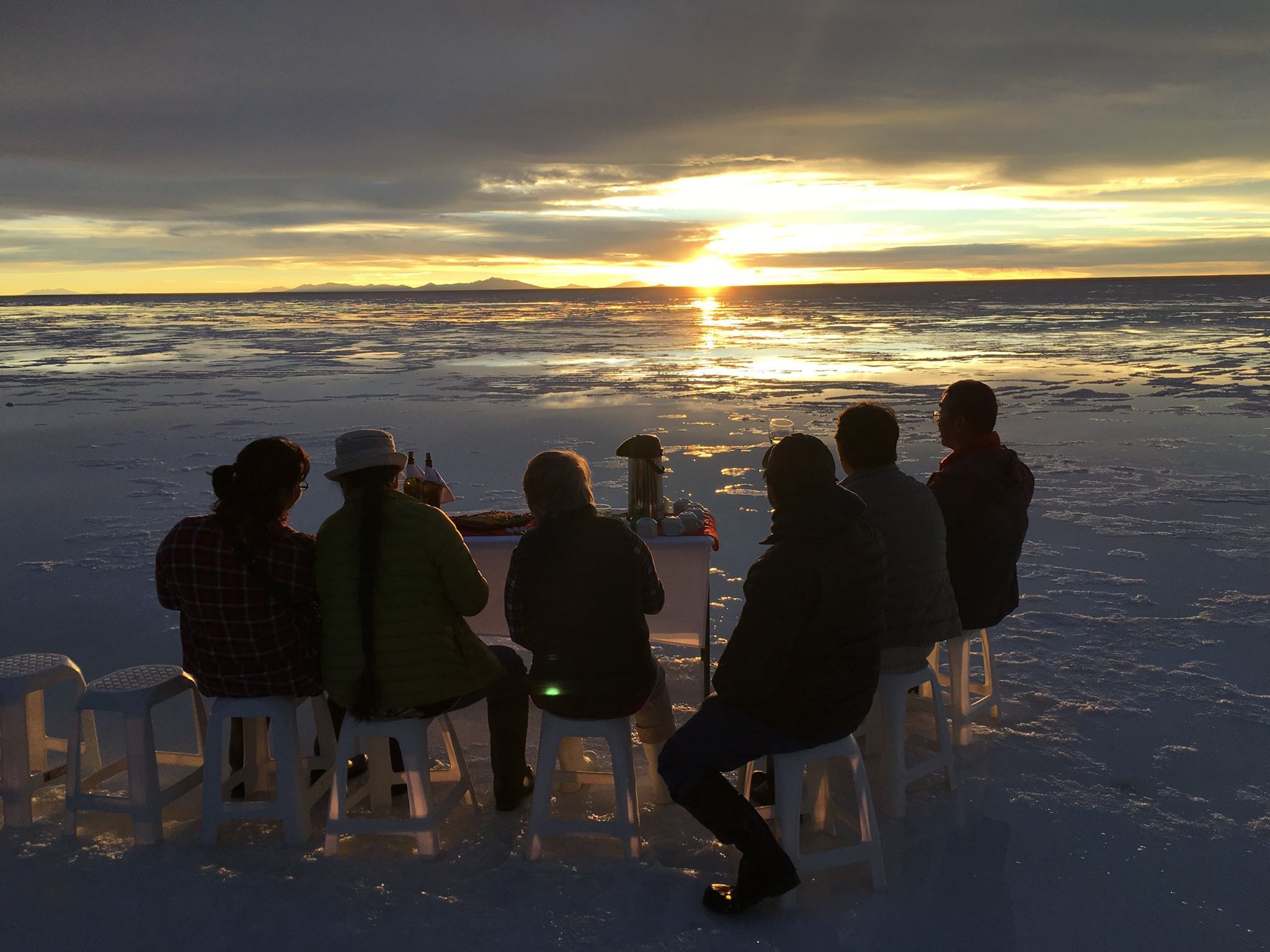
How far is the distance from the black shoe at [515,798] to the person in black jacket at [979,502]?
1.95 m

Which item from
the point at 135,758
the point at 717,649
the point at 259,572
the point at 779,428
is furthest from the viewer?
the point at 779,428

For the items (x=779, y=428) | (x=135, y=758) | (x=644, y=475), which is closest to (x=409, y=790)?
(x=135, y=758)

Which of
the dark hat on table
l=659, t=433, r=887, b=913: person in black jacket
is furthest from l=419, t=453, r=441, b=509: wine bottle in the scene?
the dark hat on table

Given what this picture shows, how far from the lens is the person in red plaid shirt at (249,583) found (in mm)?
3242

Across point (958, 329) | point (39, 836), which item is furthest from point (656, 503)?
point (958, 329)

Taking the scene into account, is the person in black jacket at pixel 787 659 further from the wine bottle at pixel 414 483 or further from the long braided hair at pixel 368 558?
the wine bottle at pixel 414 483

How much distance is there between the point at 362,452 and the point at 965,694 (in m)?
2.75

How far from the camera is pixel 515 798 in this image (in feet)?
12.0

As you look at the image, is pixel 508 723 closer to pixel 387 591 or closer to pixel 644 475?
pixel 387 591

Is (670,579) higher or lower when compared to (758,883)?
higher

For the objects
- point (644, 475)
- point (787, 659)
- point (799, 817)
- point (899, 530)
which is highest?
point (644, 475)

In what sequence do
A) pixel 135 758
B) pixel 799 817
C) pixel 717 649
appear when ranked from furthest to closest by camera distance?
1. pixel 717 649
2. pixel 135 758
3. pixel 799 817

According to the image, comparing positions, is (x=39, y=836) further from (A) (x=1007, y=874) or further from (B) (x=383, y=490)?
(A) (x=1007, y=874)

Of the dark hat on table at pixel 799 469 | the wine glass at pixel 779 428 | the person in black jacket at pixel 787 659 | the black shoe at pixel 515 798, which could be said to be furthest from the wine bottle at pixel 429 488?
the wine glass at pixel 779 428
